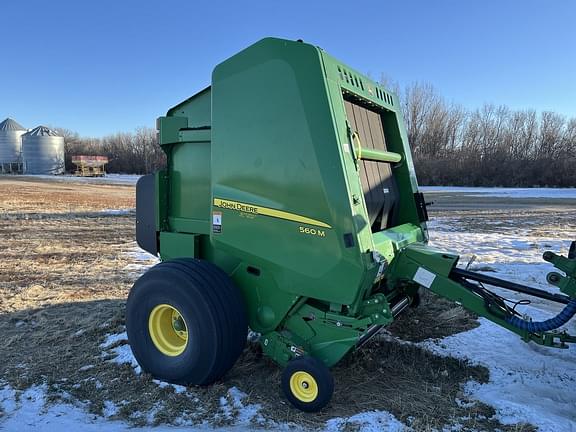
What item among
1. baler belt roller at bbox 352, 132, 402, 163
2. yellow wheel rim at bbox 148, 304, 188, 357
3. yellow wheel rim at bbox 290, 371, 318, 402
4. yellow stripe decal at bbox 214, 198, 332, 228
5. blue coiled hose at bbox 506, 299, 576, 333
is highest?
baler belt roller at bbox 352, 132, 402, 163

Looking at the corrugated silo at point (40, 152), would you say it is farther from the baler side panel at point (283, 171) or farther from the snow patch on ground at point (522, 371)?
the baler side panel at point (283, 171)

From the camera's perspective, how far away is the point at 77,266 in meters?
7.46

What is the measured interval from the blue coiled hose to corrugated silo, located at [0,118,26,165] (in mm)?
70792

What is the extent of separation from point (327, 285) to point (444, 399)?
1143 mm

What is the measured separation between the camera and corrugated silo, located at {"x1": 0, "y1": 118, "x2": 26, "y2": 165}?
2438 inches

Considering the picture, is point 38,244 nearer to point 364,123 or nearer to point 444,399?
point 364,123

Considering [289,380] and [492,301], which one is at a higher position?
[492,301]

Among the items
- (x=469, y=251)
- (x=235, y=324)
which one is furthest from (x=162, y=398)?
(x=469, y=251)

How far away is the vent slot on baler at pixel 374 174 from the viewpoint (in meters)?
3.63

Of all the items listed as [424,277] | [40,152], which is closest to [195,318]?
[424,277]

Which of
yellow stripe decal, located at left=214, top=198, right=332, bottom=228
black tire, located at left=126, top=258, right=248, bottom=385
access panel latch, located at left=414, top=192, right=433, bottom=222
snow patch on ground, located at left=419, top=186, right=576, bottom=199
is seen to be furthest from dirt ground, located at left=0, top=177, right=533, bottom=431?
snow patch on ground, located at left=419, top=186, right=576, bottom=199

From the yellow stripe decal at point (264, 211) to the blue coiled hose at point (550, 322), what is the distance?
4.85 feet

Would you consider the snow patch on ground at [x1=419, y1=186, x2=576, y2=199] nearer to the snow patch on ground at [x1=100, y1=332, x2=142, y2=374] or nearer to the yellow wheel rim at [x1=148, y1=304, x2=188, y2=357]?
the snow patch on ground at [x1=100, y1=332, x2=142, y2=374]

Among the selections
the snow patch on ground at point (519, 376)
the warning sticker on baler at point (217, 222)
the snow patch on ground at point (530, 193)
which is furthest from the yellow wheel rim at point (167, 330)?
the snow patch on ground at point (530, 193)
